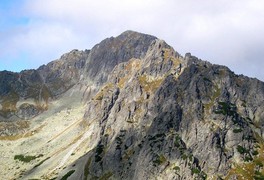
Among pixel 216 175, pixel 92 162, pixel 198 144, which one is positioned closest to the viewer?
pixel 216 175

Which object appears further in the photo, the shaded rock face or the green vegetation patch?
the green vegetation patch

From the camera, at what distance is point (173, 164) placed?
544ft

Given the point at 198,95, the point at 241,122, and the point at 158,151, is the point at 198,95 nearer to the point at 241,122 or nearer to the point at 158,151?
the point at 241,122

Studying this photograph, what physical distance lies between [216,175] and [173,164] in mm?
17414

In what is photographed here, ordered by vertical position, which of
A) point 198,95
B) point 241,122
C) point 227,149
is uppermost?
point 198,95

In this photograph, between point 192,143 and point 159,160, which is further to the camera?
point 192,143

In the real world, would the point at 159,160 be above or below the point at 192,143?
below

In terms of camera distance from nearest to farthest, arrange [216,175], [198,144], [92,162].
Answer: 1. [216,175]
2. [198,144]
3. [92,162]

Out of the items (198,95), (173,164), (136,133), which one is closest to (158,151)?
(173,164)

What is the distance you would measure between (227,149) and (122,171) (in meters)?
45.8

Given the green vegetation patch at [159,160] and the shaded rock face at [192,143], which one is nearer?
the shaded rock face at [192,143]

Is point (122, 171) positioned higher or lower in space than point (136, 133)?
lower

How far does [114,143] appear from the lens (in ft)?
646

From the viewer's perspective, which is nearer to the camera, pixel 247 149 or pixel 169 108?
pixel 247 149
